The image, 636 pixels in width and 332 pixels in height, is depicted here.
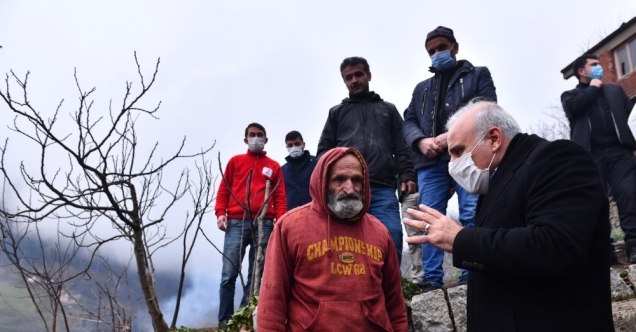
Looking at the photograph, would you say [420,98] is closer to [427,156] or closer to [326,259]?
[427,156]

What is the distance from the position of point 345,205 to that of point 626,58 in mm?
20967

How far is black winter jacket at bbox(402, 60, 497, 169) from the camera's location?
4.41 metres

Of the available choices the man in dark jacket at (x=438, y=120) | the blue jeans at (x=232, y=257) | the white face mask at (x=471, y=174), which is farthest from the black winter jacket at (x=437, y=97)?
the white face mask at (x=471, y=174)

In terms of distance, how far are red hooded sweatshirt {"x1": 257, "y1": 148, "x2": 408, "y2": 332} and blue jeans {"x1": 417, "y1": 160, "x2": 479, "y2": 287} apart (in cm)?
120

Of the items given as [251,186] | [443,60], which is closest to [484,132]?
[443,60]

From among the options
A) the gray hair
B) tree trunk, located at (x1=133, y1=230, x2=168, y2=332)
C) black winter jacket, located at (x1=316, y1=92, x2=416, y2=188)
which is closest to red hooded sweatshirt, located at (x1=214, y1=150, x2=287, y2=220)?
black winter jacket, located at (x1=316, y1=92, x2=416, y2=188)

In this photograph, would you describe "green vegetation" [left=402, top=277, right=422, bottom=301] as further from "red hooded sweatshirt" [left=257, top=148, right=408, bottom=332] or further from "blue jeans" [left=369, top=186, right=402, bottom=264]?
"red hooded sweatshirt" [left=257, top=148, right=408, bottom=332]

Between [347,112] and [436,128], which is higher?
[347,112]

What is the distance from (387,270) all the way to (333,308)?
19.8 inches

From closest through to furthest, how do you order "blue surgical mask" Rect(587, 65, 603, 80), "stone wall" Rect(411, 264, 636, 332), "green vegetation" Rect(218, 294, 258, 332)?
"stone wall" Rect(411, 264, 636, 332)
"green vegetation" Rect(218, 294, 258, 332)
"blue surgical mask" Rect(587, 65, 603, 80)

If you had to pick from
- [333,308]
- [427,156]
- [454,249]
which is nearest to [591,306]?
[454,249]

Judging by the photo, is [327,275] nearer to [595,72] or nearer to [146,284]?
[146,284]

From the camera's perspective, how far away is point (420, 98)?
15.8 ft

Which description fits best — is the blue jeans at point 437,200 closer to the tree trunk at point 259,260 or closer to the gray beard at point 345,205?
the gray beard at point 345,205
